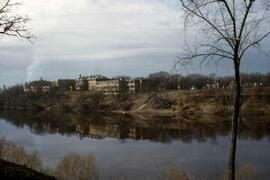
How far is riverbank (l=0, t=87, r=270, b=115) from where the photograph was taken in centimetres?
7006

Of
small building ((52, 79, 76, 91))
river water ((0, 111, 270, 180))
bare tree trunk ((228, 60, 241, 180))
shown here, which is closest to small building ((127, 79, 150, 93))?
small building ((52, 79, 76, 91))

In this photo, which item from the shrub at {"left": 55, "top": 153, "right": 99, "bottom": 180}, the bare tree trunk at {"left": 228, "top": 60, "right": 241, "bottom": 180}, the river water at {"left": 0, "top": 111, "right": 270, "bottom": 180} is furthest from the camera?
the river water at {"left": 0, "top": 111, "right": 270, "bottom": 180}

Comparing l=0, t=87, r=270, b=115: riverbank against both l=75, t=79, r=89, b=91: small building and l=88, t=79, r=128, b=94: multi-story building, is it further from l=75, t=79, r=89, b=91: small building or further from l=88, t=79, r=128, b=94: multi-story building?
l=75, t=79, r=89, b=91: small building

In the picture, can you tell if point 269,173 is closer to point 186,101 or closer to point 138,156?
point 138,156

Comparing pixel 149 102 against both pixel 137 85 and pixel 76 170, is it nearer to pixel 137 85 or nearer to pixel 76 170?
pixel 137 85

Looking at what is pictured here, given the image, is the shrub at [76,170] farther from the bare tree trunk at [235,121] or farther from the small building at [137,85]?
the small building at [137,85]

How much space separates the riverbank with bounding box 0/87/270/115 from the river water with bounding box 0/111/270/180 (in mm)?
19495

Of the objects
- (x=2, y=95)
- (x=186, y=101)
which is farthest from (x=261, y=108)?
(x=2, y=95)

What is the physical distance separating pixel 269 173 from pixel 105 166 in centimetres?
912

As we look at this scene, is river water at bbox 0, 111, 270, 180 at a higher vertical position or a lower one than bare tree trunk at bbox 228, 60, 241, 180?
lower

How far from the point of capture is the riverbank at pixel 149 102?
70062mm

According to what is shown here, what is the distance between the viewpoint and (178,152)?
30953 millimetres

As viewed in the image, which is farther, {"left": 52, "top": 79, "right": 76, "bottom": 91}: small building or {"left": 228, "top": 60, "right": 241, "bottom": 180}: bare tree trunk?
{"left": 52, "top": 79, "right": 76, "bottom": 91}: small building

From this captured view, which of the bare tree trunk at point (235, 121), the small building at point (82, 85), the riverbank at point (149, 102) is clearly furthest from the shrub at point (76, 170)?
the small building at point (82, 85)
